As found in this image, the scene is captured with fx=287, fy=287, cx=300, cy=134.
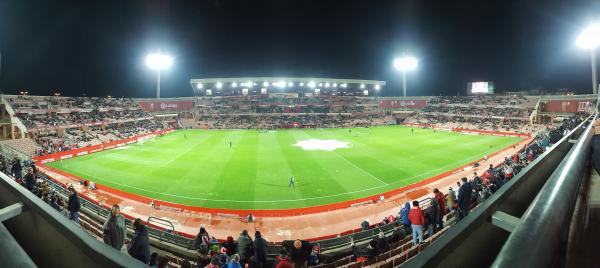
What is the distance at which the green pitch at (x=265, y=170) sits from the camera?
22.6 metres

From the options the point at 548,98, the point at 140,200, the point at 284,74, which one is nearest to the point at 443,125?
the point at 548,98

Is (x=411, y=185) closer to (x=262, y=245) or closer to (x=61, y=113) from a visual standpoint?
(x=262, y=245)

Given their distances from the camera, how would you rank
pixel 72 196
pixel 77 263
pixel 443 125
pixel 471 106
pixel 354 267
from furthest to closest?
pixel 471 106 → pixel 443 125 → pixel 72 196 → pixel 354 267 → pixel 77 263

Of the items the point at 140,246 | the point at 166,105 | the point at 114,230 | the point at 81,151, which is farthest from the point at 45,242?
the point at 166,105

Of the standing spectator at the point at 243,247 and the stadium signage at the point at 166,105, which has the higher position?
the stadium signage at the point at 166,105

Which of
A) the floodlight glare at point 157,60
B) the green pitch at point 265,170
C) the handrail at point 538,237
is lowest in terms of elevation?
the green pitch at point 265,170

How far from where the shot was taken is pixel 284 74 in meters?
102

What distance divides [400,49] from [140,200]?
88210 mm

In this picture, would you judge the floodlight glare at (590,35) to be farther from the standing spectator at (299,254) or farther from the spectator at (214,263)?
the spectator at (214,263)

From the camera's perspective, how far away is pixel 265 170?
30.0 metres

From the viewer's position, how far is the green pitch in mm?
22609

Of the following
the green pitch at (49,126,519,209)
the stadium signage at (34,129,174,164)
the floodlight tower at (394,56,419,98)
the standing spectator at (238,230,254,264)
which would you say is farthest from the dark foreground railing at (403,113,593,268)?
the floodlight tower at (394,56,419,98)

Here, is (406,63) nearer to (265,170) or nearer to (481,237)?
(265,170)

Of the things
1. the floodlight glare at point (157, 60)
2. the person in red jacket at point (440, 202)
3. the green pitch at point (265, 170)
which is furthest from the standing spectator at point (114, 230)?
the floodlight glare at point (157, 60)
